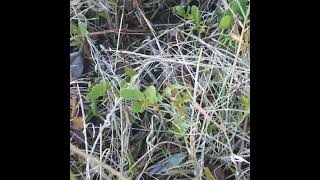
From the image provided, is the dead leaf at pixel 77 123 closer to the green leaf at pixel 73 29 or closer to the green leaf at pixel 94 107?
the green leaf at pixel 94 107

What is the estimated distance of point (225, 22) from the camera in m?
1.55

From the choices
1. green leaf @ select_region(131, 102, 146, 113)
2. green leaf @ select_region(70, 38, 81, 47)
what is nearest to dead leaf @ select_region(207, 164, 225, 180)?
green leaf @ select_region(131, 102, 146, 113)

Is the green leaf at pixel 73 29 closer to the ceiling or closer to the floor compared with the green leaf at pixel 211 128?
closer to the ceiling

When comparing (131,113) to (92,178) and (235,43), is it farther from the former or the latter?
(235,43)

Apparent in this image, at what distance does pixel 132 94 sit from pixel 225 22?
0.95 feet

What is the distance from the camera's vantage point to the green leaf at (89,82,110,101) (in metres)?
1.56

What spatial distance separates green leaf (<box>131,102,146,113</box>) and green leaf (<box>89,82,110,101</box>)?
3.2 inches

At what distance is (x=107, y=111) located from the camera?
157 cm

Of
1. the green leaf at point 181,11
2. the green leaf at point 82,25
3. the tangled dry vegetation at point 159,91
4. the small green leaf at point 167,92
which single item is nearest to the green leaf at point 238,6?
the tangled dry vegetation at point 159,91

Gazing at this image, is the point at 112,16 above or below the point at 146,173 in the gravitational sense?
above

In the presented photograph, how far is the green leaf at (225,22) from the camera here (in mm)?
1543

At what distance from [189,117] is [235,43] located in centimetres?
21

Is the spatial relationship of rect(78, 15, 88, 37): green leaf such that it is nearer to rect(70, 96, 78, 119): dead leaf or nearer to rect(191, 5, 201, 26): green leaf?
rect(70, 96, 78, 119): dead leaf
